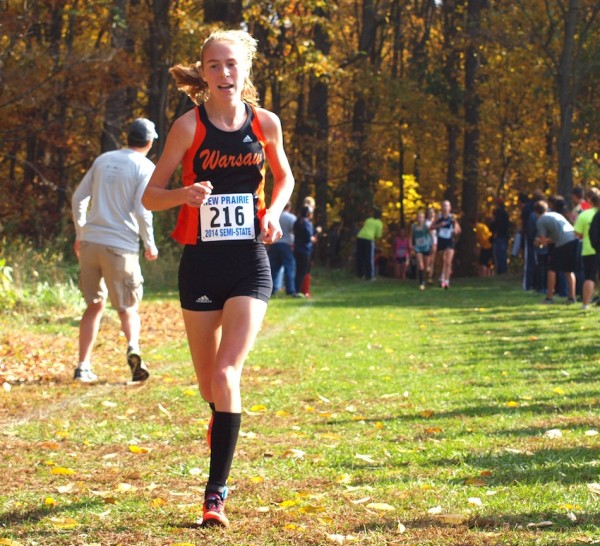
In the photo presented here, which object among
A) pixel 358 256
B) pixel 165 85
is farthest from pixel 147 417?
pixel 358 256

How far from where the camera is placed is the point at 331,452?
7.49 m

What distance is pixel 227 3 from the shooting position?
29.8 m

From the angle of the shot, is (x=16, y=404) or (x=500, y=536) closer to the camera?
(x=500, y=536)

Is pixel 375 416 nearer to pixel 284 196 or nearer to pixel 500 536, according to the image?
pixel 284 196

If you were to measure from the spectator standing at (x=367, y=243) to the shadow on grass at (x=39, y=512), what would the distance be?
104 ft

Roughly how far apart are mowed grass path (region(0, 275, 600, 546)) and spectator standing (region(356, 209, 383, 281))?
22412 mm

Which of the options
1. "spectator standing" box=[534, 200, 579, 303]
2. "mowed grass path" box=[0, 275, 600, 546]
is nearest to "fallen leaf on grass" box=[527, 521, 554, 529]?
"mowed grass path" box=[0, 275, 600, 546]

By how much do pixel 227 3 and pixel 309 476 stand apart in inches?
960

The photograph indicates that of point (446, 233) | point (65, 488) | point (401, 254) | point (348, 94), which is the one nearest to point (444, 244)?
point (446, 233)

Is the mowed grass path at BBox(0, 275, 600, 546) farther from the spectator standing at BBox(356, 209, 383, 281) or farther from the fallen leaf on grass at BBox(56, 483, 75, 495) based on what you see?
the spectator standing at BBox(356, 209, 383, 281)

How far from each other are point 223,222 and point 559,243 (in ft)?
60.3

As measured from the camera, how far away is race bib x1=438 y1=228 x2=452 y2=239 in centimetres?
3085

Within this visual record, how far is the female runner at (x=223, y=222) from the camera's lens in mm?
5703

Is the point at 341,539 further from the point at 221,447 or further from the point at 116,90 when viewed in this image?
the point at 116,90
